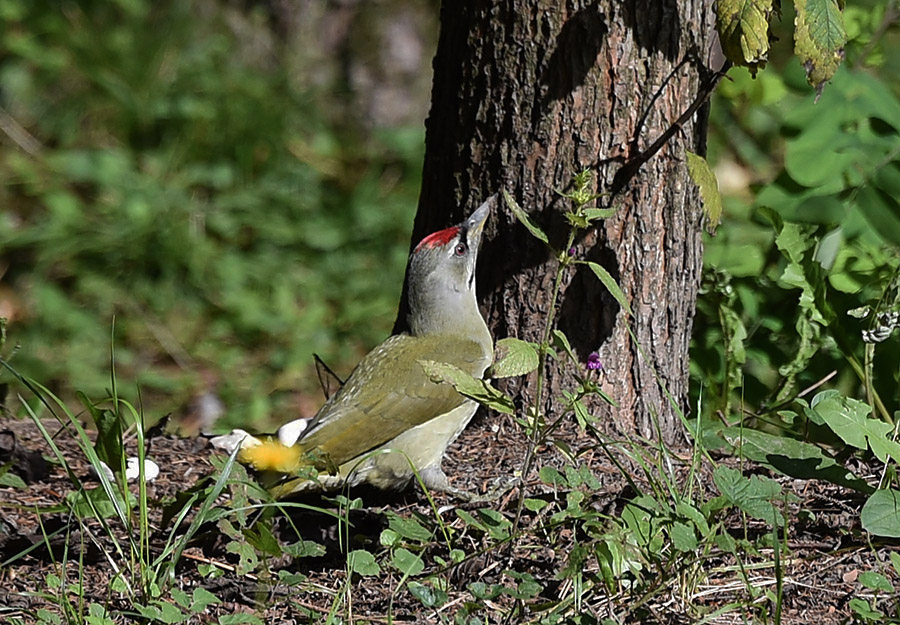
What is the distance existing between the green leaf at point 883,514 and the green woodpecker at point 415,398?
1224 millimetres

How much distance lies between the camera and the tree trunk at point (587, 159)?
3.35 m

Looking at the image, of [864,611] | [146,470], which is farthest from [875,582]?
[146,470]

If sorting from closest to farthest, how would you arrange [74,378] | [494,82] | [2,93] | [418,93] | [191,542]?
[191,542] → [494,82] → [74,378] → [2,93] → [418,93]

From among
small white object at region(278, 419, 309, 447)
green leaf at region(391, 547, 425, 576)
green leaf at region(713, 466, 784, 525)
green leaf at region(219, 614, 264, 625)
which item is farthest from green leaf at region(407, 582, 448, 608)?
small white object at region(278, 419, 309, 447)

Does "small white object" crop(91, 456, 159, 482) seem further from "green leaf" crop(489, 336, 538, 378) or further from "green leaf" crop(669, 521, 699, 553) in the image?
"green leaf" crop(669, 521, 699, 553)

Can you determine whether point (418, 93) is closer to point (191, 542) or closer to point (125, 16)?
point (125, 16)

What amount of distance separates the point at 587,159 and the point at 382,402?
3.19 feet

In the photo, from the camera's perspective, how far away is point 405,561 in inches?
111

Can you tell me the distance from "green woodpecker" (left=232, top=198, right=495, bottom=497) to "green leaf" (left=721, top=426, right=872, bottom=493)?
2.89 feet

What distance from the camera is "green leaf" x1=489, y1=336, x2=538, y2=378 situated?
2.73 m

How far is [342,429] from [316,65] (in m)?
4.96

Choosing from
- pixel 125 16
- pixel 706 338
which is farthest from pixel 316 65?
pixel 706 338

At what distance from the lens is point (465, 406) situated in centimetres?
362

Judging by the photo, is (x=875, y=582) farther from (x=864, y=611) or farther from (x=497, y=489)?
(x=497, y=489)
